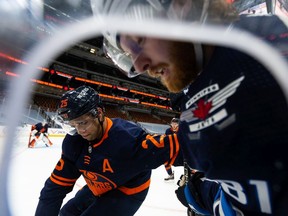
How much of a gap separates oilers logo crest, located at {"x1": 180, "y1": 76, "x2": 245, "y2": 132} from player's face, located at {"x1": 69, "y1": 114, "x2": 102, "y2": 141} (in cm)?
81

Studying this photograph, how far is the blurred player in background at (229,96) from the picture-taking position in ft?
1.18

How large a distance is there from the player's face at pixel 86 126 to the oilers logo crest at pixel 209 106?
0.81m

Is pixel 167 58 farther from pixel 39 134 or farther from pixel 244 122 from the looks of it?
pixel 39 134

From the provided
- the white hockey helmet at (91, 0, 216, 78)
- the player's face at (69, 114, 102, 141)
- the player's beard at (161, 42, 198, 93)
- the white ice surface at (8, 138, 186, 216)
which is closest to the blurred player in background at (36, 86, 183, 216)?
the player's face at (69, 114, 102, 141)

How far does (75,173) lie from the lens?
1.33 meters

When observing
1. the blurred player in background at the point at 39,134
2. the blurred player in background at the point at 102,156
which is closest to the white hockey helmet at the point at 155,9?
the blurred player in background at the point at 102,156

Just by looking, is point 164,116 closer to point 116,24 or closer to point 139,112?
point 139,112

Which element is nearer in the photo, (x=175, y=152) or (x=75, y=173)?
(x=175, y=152)

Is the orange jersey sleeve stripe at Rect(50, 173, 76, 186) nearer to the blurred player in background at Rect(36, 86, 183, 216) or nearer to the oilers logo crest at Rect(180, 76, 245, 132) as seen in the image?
the blurred player in background at Rect(36, 86, 183, 216)

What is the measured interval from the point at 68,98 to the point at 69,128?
0.68ft

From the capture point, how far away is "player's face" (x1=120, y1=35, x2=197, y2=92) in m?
0.41

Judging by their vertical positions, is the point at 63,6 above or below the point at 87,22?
above

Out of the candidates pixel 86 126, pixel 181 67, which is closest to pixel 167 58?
pixel 181 67

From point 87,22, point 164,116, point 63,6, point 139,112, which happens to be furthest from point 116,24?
point 164,116
